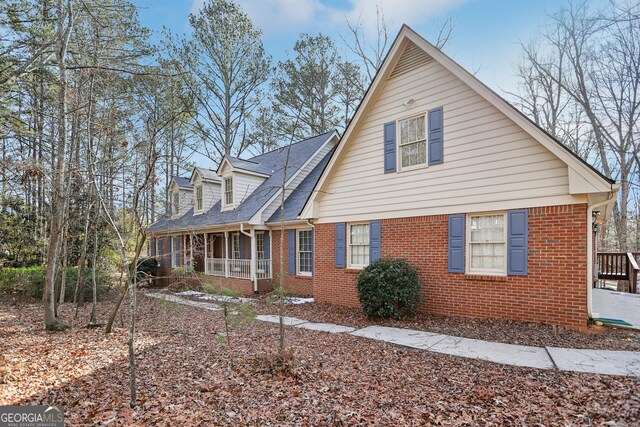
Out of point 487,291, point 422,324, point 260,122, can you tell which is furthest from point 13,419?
point 260,122

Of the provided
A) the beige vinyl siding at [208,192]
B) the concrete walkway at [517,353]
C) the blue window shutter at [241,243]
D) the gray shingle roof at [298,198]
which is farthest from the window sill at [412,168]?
the beige vinyl siding at [208,192]

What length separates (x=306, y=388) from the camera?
4188 millimetres

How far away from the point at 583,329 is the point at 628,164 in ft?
52.7

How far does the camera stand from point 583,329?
609cm

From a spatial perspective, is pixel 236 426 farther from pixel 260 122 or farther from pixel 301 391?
pixel 260 122

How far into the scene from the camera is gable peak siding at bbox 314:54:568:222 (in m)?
6.68

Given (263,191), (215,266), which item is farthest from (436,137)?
(215,266)

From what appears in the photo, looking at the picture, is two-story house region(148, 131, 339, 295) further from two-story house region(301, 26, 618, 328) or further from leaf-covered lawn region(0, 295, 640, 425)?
leaf-covered lawn region(0, 295, 640, 425)

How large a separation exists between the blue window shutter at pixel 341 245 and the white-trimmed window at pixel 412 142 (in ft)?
8.67

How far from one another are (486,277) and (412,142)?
3698mm

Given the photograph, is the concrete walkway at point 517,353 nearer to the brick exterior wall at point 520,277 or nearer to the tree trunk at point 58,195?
the brick exterior wall at point 520,277

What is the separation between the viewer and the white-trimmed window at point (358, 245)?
9.59 metres
